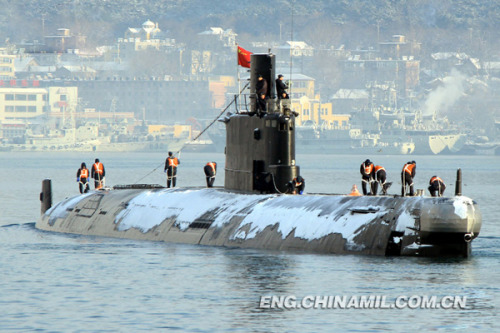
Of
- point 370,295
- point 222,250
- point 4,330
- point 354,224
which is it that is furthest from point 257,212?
point 4,330

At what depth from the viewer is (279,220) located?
34.6 metres

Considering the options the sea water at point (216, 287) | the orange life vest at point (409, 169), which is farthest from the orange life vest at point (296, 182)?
the orange life vest at point (409, 169)

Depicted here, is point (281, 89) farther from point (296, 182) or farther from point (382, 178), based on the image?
point (382, 178)

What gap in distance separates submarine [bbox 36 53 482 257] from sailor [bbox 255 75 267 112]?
0.56 feet

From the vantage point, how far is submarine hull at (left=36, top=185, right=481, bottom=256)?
31125 millimetres

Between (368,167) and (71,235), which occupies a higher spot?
(368,167)

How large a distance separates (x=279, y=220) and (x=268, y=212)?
28.0 inches

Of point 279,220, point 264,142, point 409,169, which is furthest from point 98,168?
point 409,169

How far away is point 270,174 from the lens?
1469 inches

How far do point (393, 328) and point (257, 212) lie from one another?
11.8m

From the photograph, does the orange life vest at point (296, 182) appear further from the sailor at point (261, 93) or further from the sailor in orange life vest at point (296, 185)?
the sailor at point (261, 93)

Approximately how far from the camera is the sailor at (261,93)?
37219 millimetres

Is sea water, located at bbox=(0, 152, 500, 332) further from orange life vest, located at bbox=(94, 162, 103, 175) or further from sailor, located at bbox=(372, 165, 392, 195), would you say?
orange life vest, located at bbox=(94, 162, 103, 175)

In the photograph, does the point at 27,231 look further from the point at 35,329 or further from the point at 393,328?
the point at 393,328
